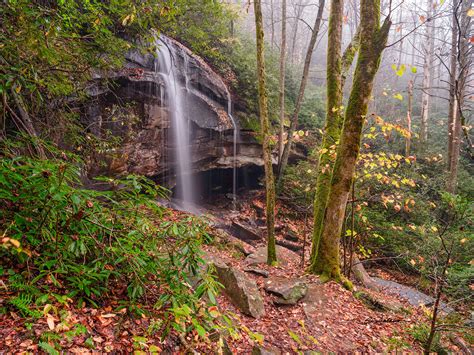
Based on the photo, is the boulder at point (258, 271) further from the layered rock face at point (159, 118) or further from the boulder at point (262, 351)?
the layered rock face at point (159, 118)

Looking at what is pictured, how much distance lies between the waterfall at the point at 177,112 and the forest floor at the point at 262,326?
423cm

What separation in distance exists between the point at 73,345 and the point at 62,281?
648mm

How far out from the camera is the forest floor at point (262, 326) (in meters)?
1.91

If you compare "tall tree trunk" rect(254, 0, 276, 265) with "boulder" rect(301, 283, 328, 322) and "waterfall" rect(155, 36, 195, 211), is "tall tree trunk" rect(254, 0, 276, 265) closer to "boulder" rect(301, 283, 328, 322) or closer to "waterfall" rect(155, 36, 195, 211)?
"boulder" rect(301, 283, 328, 322)

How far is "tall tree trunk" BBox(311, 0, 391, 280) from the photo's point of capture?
4969 millimetres

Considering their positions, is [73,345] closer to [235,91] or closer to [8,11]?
[8,11]

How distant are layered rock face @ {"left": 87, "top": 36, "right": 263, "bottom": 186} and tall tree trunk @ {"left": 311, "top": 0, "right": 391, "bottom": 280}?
4.91m

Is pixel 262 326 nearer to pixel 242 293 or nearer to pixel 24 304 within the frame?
pixel 242 293

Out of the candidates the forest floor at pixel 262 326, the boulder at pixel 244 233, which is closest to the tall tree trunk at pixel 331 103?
the forest floor at pixel 262 326

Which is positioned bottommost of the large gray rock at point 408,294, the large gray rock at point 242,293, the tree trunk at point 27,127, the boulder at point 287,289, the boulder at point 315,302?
the large gray rock at point 408,294

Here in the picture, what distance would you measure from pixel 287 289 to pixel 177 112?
7.32m

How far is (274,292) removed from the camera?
503 cm

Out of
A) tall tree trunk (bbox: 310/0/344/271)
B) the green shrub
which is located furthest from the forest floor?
tall tree trunk (bbox: 310/0/344/271)

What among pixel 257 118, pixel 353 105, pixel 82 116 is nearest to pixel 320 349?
pixel 353 105
